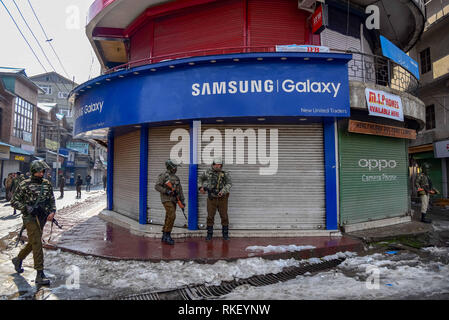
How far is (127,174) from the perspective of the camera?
9664 mm

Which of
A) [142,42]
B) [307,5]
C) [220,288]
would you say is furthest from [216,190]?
[142,42]

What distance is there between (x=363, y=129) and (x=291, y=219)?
3.39 metres

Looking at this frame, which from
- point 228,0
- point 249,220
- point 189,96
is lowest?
point 249,220

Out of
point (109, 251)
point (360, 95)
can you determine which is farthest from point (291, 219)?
point (109, 251)

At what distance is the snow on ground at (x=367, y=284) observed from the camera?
3932 mm

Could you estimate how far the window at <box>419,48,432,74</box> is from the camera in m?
18.5

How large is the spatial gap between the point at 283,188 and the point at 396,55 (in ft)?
19.9

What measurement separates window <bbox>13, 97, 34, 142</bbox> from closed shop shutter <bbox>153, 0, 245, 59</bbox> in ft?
84.0

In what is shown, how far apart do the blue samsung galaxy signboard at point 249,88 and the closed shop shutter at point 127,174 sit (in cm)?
198

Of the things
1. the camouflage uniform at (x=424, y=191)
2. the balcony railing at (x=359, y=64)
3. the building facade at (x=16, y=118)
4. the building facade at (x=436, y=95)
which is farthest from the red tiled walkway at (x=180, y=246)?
the building facade at (x=16, y=118)

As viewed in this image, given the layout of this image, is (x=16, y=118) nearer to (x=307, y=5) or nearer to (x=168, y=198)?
(x=168, y=198)

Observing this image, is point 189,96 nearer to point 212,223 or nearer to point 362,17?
point 212,223

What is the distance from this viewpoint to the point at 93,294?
4.14 metres
